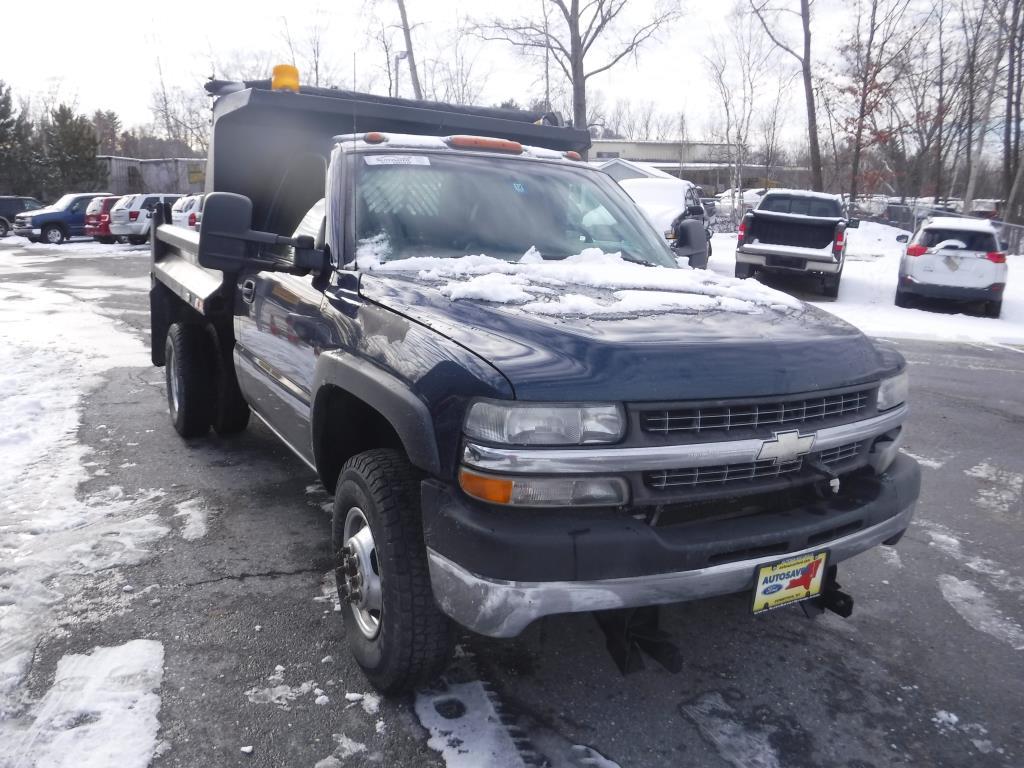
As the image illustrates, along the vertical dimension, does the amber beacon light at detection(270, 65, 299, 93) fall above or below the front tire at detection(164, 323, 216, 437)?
above

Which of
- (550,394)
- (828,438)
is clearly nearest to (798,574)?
(828,438)

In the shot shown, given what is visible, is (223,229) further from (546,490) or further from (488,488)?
(546,490)

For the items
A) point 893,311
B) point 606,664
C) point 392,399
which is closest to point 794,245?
point 893,311

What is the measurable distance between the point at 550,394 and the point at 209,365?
3.97 meters

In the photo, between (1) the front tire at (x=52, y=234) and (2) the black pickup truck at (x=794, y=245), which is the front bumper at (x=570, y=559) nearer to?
(2) the black pickup truck at (x=794, y=245)

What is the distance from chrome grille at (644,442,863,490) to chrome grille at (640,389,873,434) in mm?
118

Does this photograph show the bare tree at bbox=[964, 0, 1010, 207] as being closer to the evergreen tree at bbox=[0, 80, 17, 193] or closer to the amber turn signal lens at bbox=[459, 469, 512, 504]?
the amber turn signal lens at bbox=[459, 469, 512, 504]

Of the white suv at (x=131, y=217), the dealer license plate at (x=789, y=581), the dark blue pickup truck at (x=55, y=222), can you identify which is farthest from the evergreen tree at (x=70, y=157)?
the dealer license plate at (x=789, y=581)

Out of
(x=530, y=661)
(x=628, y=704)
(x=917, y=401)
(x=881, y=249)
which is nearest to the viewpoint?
(x=628, y=704)

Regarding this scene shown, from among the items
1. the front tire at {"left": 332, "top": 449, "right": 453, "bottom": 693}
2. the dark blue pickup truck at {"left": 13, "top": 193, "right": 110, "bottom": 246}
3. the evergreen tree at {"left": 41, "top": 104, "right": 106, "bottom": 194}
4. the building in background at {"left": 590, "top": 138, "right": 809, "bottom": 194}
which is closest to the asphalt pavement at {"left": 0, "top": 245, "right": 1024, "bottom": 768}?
the front tire at {"left": 332, "top": 449, "right": 453, "bottom": 693}

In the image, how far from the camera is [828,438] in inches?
102

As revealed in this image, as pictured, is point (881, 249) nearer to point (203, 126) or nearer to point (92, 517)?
point (92, 517)

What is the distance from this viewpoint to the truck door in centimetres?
346

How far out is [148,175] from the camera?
45.2 metres
